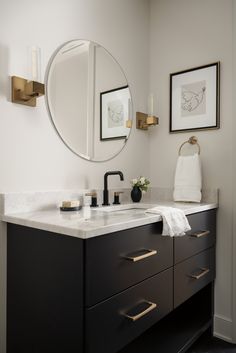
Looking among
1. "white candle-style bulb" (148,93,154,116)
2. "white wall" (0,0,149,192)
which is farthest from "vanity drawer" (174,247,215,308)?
"white candle-style bulb" (148,93,154,116)

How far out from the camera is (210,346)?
1745 millimetres

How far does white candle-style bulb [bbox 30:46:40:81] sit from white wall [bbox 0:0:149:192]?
50 millimetres

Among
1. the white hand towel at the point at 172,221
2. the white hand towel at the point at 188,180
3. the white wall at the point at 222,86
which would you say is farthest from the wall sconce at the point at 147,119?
the white hand towel at the point at 172,221

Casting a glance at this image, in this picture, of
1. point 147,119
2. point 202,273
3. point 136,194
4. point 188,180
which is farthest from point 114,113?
point 202,273

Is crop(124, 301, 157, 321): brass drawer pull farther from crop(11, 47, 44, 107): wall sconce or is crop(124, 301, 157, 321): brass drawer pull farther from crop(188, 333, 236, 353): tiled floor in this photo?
crop(11, 47, 44, 107): wall sconce

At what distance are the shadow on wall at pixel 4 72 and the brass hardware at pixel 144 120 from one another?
3.37 ft

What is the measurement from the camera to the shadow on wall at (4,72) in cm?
127

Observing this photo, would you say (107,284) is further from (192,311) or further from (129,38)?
(129,38)

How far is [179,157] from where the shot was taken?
1.94m

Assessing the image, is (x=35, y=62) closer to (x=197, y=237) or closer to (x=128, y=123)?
(x=128, y=123)

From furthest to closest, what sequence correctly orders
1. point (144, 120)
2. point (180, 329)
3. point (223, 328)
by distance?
point (144, 120) → point (223, 328) → point (180, 329)

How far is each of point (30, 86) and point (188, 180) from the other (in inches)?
45.0

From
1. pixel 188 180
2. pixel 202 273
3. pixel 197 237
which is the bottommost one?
pixel 202 273

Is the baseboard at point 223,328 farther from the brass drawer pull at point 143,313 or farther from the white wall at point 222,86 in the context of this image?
the brass drawer pull at point 143,313
